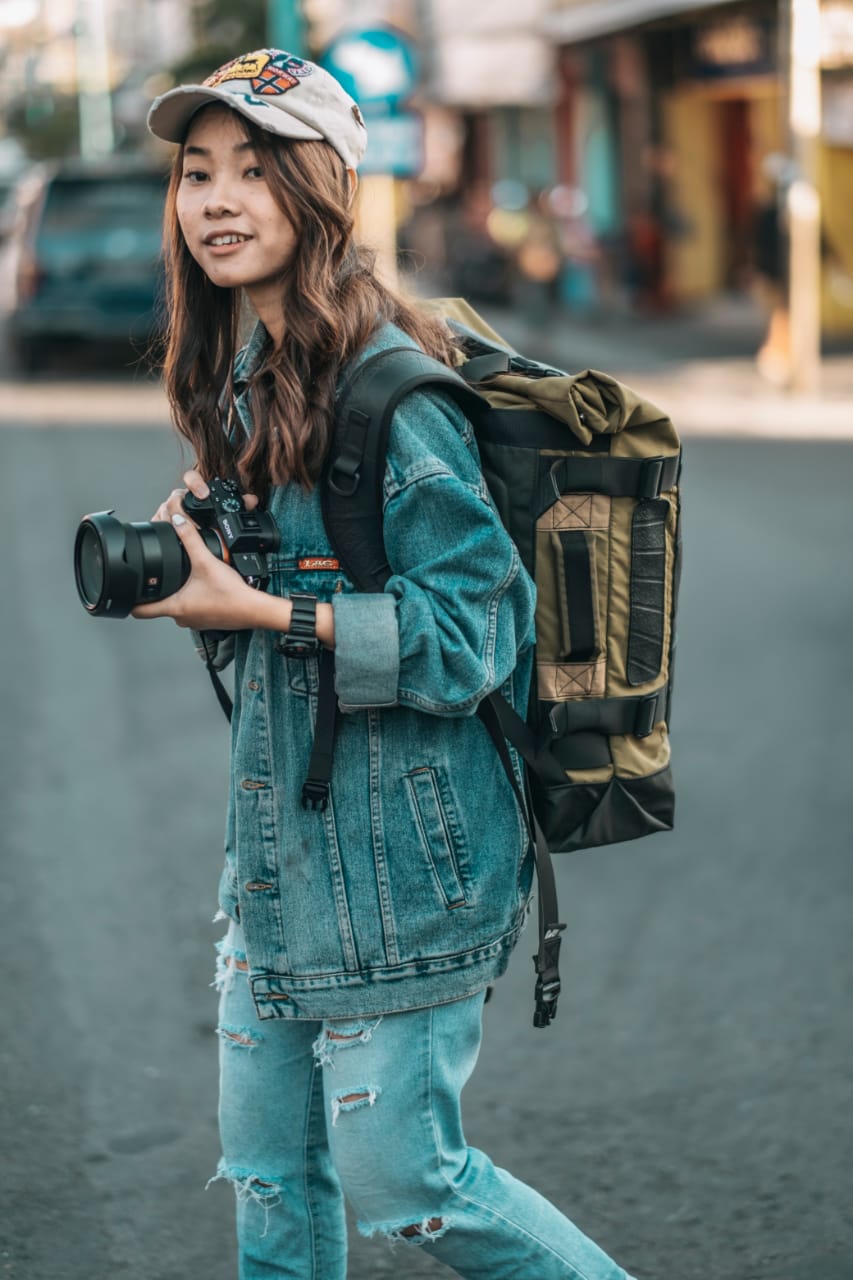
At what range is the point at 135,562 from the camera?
214cm

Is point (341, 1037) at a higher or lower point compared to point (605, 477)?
lower

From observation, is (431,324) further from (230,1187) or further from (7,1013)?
(7,1013)

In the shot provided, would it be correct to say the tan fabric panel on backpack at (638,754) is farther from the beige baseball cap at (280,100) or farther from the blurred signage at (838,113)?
the blurred signage at (838,113)

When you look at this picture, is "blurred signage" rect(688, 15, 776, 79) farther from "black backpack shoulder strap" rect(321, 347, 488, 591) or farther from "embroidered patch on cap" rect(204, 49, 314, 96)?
"black backpack shoulder strap" rect(321, 347, 488, 591)

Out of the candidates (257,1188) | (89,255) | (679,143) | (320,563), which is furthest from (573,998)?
(679,143)

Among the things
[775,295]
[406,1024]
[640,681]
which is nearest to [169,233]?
[640,681]

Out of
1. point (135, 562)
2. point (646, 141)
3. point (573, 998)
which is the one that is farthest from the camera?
point (646, 141)

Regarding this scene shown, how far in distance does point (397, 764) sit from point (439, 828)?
0.09 metres

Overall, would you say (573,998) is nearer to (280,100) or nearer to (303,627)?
(303,627)

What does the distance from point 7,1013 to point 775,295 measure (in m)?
13.2

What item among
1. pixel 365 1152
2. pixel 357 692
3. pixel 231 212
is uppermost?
pixel 231 212

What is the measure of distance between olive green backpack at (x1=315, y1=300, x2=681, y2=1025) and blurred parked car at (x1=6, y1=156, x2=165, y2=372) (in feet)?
47.2

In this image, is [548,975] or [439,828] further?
[548,975]

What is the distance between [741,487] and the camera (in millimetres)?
11117
